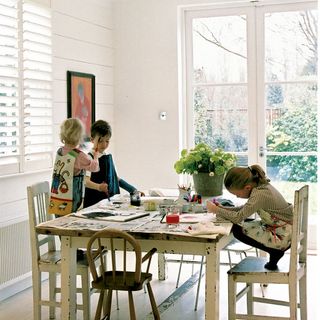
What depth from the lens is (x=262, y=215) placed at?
339 cm

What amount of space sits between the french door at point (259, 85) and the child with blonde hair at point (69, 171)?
7.58 feet

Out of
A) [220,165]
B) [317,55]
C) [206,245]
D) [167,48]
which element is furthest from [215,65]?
[206,245]

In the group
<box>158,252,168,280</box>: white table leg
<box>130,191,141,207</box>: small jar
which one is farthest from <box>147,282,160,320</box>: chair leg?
<box>158,252,168,280</box>: white table leg

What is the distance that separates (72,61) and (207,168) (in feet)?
6.27

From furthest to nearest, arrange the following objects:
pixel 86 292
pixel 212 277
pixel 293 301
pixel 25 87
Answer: pixel 25 87
pixel 86 292
pixel 293 301
pixel 212 277

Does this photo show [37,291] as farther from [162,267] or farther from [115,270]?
[162,267]

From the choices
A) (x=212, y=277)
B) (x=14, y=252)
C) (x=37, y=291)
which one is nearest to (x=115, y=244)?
(x=212, y=277)

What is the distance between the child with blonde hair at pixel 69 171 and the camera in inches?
160

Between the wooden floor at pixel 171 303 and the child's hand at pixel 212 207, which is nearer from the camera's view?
the child's hand at pixel 212 207

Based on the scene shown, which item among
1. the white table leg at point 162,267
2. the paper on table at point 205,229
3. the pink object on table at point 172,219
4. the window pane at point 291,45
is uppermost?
the window pane at point 291,45

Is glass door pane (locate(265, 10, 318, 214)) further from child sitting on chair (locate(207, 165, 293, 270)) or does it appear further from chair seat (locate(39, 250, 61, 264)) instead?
chair seat (locate(39, 250, 61, 264))

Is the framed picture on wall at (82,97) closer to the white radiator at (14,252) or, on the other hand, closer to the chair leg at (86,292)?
the white radiator at (14,252)

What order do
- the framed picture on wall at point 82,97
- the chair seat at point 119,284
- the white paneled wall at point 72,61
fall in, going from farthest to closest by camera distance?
1. the framed picture on wall at point 82,97
2. the white paneled wall at point 72,61
3. the chair seat at point 119,284

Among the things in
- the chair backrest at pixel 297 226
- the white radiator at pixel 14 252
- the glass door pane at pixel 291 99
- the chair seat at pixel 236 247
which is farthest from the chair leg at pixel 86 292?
the glass door pane at pixel 291 99
